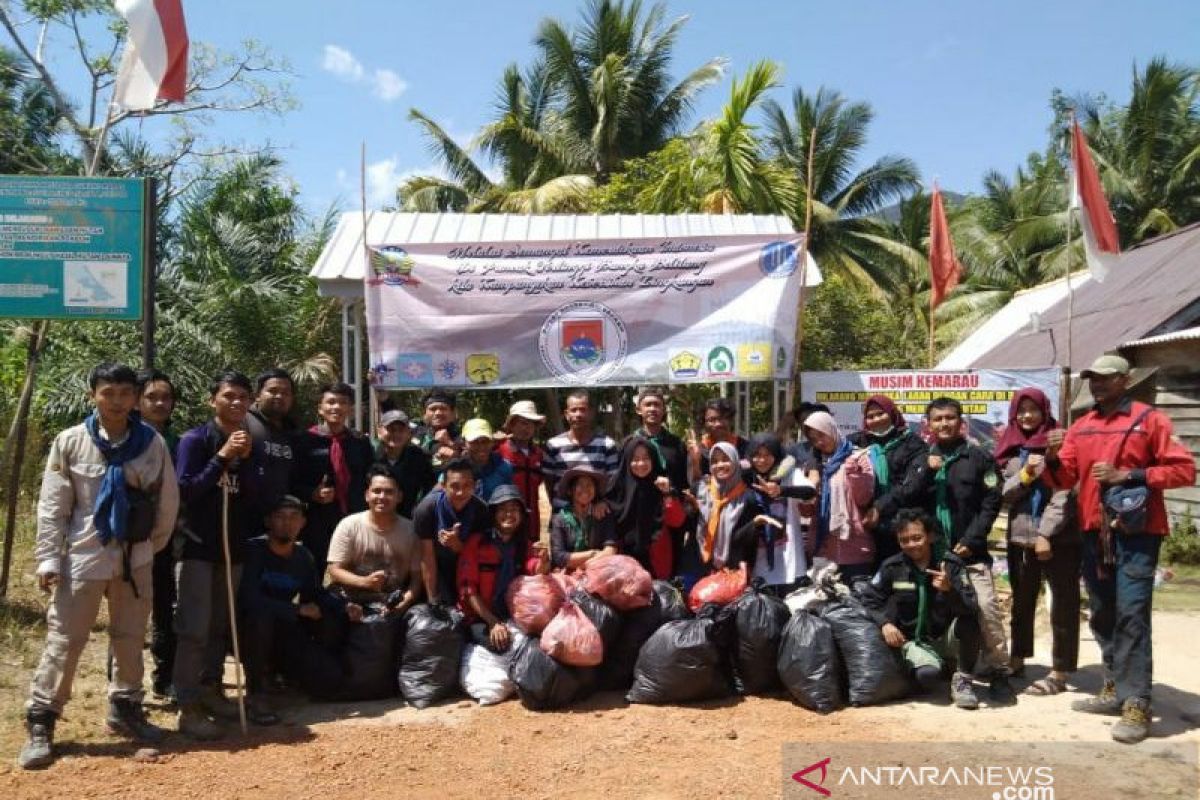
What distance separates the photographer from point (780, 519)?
5.38m

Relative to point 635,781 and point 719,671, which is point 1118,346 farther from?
point 635,781

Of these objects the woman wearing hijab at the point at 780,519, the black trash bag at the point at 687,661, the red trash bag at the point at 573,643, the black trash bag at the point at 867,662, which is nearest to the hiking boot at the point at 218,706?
the red trash bag at the point at 573,643

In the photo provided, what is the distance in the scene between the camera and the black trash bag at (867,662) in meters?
4.82

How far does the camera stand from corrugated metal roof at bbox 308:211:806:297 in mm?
8602

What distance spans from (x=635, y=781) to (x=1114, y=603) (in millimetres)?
2682

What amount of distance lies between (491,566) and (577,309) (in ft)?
8.45

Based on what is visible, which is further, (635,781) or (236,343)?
(236,343)

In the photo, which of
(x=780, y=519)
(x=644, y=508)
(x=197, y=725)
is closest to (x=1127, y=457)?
(x=780, y=519)

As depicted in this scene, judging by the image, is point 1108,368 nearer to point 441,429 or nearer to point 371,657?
point 441,429

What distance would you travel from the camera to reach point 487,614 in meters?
5.13

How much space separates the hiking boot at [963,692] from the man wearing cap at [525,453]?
257cm

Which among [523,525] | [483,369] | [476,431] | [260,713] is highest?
[483,369]

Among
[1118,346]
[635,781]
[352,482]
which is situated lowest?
[635,781]

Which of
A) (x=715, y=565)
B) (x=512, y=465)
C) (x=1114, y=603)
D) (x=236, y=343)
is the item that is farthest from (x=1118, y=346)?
(x=236, y=343)
